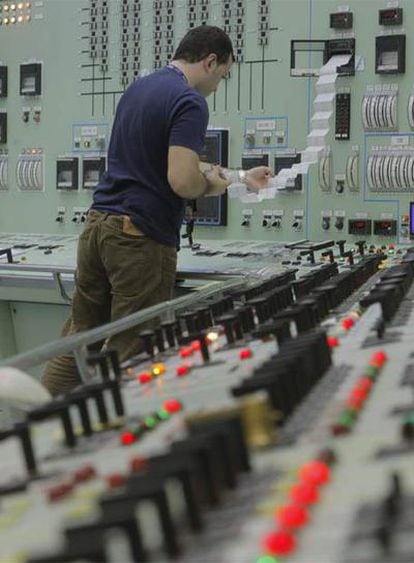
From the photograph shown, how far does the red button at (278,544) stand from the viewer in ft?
2.68

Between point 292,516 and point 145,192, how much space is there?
2.85m

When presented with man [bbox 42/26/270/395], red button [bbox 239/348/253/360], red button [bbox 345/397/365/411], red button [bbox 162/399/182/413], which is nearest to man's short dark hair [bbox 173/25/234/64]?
man [bbox 42/26/270/395]

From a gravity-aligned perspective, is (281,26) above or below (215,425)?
above

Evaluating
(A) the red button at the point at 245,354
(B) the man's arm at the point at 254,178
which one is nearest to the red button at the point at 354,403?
(A) the red button at the point at 245,354

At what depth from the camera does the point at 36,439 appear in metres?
1.36

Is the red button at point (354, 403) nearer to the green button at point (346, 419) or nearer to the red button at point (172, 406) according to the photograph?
the green button at point (346, 419)

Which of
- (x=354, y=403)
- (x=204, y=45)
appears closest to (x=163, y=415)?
(x=354, y=403)

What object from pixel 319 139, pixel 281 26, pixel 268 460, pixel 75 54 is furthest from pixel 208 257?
pixel 268 460

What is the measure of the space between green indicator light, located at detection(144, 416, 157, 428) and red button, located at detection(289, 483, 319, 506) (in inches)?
15.5

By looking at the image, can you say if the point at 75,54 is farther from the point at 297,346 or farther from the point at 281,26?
the point at 297,346

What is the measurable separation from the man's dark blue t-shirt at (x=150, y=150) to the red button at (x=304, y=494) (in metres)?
2.61

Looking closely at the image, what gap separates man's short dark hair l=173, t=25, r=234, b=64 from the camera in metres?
3.67

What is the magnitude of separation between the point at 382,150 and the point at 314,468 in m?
4.22

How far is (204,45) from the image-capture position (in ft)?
12.0
